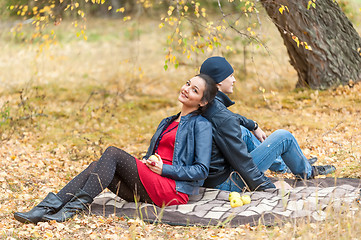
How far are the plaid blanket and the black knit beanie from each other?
0.97 meters

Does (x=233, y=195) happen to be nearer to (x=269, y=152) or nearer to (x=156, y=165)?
(x=269, y=152)

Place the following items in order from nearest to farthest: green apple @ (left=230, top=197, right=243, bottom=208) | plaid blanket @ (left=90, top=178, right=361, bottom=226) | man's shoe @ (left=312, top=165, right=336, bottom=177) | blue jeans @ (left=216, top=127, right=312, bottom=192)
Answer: plaid blanket @ (left=90, top=178, right=361, bottom=226)
green apple @ (left=230, top=197, right=243, bottom=208)
blue jeans @ (left=216, top=127, right=312, bottom=192)
man's shoe @ (left=312, top=165, right=336, bottom=177)

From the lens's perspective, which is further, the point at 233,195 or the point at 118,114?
the point at 118,114

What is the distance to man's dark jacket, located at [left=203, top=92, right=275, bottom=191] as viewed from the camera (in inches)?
147

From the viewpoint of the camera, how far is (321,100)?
7238mm

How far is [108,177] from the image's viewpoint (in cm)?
354

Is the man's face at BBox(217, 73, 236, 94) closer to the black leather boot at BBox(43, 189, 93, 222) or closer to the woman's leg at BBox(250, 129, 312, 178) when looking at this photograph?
the woman's leg at BBox(250, 129, 312, 178)

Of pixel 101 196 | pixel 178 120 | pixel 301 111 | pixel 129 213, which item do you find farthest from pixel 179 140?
pixel 301 111

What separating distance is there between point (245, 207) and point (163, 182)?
67cm

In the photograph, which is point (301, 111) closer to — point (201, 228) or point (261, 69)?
point (261, 69)

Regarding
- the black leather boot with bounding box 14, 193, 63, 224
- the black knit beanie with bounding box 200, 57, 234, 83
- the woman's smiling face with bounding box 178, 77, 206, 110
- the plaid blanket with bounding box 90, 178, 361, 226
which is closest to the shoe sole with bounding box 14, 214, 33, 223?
the black leather boot with bounding box 14, 193, 63, 224

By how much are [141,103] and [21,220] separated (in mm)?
5257

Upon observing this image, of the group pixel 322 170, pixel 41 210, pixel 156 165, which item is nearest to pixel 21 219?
pixel 41 210

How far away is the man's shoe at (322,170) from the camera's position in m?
4.38
